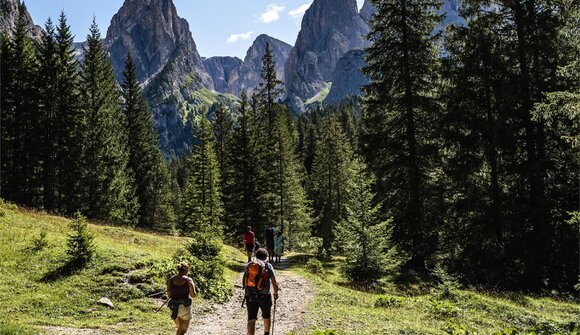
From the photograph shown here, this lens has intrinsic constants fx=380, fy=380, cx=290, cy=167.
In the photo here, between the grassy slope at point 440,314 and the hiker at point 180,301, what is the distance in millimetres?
3809

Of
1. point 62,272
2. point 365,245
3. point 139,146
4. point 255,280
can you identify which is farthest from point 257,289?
point 139,146

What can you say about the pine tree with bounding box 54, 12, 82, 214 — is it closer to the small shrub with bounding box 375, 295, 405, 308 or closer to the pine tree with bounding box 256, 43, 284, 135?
the pine tree with bounding box 256, 43, 284, 135

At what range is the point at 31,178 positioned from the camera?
37312mm

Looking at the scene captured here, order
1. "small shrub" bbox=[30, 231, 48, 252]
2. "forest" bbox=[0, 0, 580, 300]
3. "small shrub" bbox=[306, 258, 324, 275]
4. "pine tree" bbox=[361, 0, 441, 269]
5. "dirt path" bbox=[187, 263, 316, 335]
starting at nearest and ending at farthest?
1. "dirt path" bbox=[187, 263, 316, 335]
2. "small shrub" bbox=[30, 231, 48, 252]
3. "forest" bbox=[0, 0, 580, 300]
4. "pine tree" bbox=[361, 0, 441, 269]
5. "small shrub" bbox=[306, 258, 324, 275]

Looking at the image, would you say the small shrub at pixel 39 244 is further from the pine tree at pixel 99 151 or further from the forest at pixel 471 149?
the pine tree at pixel 99 151

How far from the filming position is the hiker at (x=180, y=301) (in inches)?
366

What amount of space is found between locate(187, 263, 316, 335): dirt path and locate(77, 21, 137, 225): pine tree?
27.8 meters

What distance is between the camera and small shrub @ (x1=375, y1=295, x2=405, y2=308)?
14338 millimetres

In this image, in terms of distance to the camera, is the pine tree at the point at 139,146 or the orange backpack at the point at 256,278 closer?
the orange backpack at the point at 256,278

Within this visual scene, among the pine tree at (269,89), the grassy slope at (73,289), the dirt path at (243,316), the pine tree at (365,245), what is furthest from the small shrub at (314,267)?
the pine tree at (269,89)

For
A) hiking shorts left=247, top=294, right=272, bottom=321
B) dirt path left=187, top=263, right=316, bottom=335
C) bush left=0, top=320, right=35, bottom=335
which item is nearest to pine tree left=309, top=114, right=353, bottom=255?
dirt path left=187, top=263, right=316, bottom=335

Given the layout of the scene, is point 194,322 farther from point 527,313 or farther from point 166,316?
point 527,313

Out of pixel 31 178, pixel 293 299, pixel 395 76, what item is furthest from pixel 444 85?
pixel 31 178

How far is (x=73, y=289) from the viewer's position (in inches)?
501
